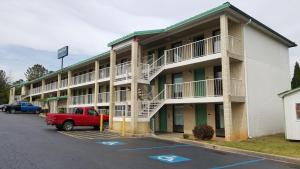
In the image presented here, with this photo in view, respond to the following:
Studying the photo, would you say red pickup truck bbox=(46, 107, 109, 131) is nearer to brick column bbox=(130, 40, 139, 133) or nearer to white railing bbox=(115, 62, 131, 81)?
white railing bbox=(115, 62, 131, 81)

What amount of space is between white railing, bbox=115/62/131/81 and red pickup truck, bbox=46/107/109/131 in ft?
11.9

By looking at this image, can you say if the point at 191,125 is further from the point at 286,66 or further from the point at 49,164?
the point at 49,164

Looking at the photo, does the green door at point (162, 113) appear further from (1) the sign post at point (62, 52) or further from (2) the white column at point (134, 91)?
(1) the sign post at point (62, 52)

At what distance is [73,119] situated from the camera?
2012 centimetres

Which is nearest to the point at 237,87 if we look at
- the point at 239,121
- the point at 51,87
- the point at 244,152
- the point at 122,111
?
the point at 239,121

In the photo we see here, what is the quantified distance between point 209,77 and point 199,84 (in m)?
0.85

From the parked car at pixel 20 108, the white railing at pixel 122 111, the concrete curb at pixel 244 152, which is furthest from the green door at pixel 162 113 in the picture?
the parked car at pixel 20 108

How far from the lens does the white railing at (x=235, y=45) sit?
52.7ft

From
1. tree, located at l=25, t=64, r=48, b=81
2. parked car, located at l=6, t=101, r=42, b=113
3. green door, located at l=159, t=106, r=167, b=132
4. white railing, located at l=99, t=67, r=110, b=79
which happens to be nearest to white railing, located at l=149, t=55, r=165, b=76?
green door, located at l=159, t=106, r=167, b=132

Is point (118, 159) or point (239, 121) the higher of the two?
point (239, 121)

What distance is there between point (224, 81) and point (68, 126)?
11799 mm

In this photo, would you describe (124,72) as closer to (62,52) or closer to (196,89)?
(196,89)

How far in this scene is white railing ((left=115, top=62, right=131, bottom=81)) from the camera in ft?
67.5

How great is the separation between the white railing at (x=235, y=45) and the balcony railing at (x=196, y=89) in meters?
1.95
